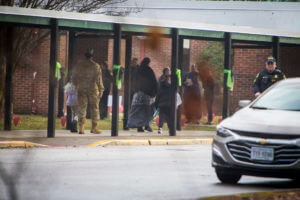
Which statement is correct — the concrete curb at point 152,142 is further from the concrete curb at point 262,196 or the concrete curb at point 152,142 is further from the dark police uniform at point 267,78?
the concrete curb at point 262,196

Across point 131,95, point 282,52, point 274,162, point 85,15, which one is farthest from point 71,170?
point 282,52

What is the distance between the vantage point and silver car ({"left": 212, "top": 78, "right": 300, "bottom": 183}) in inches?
272

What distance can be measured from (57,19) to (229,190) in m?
8.33

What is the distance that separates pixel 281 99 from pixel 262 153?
1347mm

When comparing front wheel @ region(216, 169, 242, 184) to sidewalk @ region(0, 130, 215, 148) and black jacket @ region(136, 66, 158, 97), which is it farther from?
black jacket @ region(136, 66, 158, 97)

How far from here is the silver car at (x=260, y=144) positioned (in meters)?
6.91

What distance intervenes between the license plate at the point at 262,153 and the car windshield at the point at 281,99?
1.02 meters

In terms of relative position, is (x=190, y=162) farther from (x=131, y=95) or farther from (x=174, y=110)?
(x=131, y=95)

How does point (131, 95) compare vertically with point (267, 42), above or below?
below

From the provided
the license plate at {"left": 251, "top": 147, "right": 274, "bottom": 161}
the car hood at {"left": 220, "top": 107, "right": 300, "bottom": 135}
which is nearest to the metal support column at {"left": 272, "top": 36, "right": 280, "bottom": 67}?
the car hood at {"left": 220, "top": 107, "right": 300, "bottom": 135}

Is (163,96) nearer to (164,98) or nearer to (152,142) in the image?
(164,98)

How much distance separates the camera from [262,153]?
701cm

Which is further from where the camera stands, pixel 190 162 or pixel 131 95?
pixel 131 95

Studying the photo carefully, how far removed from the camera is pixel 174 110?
17.0 m
